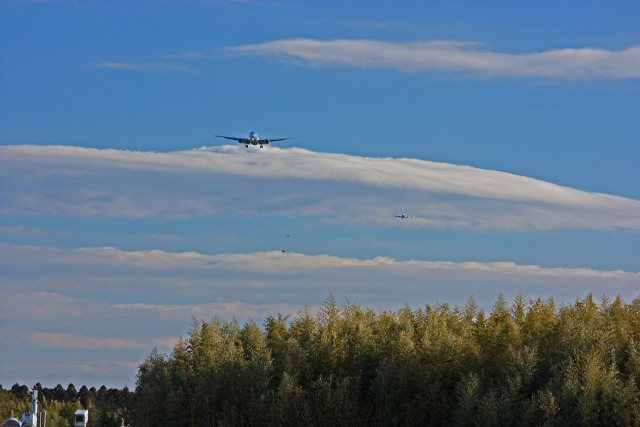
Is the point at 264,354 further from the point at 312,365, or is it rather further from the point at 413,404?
the point at 413,404

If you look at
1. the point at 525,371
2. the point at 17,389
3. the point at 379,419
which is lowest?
the point at 17,389

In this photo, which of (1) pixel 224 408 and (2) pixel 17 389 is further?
(2) pixel 17 389

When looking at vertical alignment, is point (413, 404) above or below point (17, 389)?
above

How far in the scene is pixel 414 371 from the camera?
127 ft

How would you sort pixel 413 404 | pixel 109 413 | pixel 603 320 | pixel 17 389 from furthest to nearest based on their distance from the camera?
pixel 17 389 < pixel 109 413 < pixel 603 320 < pixel 413 404

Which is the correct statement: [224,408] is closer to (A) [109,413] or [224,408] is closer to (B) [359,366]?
(B) [359,366]

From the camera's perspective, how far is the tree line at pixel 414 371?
35125 millimetres

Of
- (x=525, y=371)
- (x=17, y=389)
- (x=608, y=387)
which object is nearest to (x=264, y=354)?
(x=525, y=371)

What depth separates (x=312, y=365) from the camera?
42.1 metres

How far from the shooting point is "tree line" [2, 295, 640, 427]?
3512cm

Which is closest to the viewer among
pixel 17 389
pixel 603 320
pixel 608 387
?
pixel 608 387

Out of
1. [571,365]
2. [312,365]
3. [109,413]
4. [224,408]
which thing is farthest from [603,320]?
A: [109,413]

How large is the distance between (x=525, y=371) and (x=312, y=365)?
11.3m

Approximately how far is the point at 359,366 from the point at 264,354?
16.2 feet
